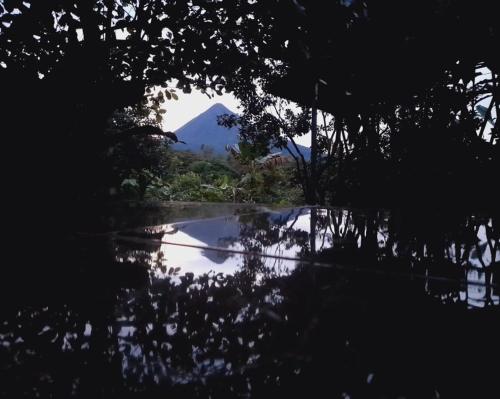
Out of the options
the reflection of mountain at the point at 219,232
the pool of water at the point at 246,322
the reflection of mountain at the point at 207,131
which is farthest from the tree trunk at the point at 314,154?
the reflection of mountain at the point at 207,131

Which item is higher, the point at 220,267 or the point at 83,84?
the point at 83,84

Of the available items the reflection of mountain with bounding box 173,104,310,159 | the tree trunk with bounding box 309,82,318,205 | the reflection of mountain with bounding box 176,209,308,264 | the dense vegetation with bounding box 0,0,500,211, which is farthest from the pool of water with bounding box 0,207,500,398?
the reflection of mountain with bounding box 173,104,310,159

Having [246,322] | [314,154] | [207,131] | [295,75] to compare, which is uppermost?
[207,131]

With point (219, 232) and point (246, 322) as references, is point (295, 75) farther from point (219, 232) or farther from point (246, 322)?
point (246, 322)

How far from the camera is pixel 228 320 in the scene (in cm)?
71

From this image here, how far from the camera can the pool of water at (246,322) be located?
503 millimetres

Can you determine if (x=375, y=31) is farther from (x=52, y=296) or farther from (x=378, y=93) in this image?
(x=52, y=296)

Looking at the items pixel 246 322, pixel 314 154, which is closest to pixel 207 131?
pixel 314 154

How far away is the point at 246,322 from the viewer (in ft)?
2.29

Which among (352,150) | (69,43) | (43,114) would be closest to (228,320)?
(43,114)

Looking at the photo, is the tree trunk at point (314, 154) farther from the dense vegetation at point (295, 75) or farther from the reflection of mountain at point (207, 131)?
the reflection of mountain at point (207, 131)

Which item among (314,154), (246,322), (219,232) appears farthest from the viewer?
(314,154)

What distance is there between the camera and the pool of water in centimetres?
50

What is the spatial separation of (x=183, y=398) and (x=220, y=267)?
2.10ft
